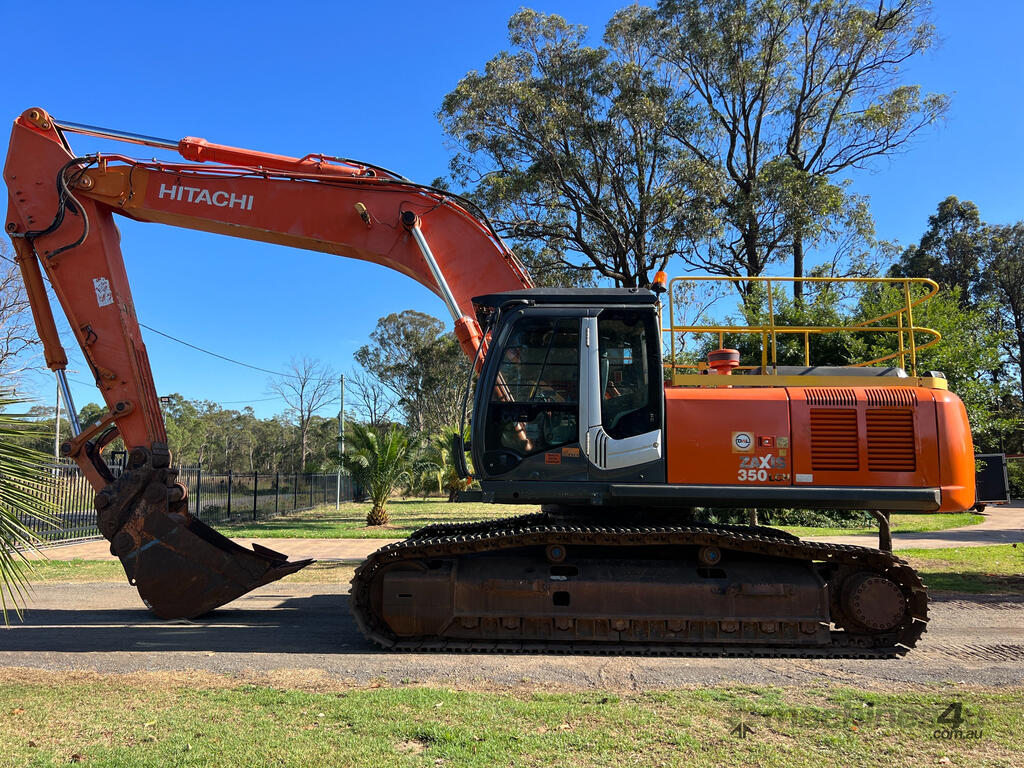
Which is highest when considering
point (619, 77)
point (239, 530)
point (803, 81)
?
point (803, 81)

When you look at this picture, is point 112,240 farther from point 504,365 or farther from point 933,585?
point 933,585

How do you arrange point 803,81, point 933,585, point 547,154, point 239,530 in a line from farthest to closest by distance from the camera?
1. point 803,81
2. point 547,154
3. point 239,530
4. point 933,585

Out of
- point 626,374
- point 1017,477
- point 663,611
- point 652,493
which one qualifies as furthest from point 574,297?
point 1017,477

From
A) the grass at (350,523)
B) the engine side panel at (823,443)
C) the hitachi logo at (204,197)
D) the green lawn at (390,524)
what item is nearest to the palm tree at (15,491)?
the hitachi logo at (204,197)

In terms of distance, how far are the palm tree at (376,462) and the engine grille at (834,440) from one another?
51.7ft

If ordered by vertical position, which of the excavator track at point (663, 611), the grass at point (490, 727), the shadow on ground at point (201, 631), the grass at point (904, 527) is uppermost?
the excavator track at point (663, 611)

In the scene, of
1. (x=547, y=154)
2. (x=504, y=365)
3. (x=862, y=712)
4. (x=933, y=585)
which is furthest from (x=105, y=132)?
(x=547, y=154)

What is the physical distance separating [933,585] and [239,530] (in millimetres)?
16113

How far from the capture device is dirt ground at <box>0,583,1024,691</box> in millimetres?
5332

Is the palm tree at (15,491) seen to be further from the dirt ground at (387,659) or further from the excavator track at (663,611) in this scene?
the excavator track at (663,611)

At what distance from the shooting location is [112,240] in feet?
25.2

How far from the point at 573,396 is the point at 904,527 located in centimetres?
1604

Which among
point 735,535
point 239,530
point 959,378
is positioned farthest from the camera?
point 239,530

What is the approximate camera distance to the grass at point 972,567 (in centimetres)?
948
